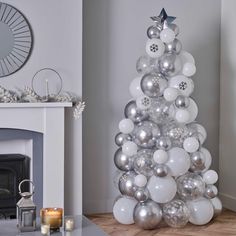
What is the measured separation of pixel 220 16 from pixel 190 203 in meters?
2.02

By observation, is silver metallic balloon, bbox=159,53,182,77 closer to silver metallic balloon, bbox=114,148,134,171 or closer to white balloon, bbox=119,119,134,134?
white balloon, bbox=119,119,134,134

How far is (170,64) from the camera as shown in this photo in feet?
14.2

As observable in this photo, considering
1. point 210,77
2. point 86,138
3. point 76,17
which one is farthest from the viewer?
point 210,77

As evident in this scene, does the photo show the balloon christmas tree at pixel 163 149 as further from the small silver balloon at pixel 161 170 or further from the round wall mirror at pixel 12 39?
the round wall mirror at pixel 12 39

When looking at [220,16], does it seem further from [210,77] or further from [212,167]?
[212,167]

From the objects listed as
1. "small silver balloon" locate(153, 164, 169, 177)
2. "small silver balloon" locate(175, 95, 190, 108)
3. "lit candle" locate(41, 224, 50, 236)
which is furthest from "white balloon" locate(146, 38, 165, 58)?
"lit candle" locate(41, 224, 50, 236)

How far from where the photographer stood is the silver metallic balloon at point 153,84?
4.30 metres

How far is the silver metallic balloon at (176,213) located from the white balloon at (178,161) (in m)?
0.24

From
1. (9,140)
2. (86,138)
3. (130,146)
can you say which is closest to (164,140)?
(130,146)

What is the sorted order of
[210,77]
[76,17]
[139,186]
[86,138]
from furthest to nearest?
[210,77]
[86,138]
[76,17]
[139,186]

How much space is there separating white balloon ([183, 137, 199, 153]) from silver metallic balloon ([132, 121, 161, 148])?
227 millimetres

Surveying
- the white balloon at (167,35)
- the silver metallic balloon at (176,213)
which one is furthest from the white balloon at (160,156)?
the white balloon at (167,35)

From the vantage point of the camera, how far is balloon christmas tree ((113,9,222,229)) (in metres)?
4.26

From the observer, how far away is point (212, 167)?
5453mm
